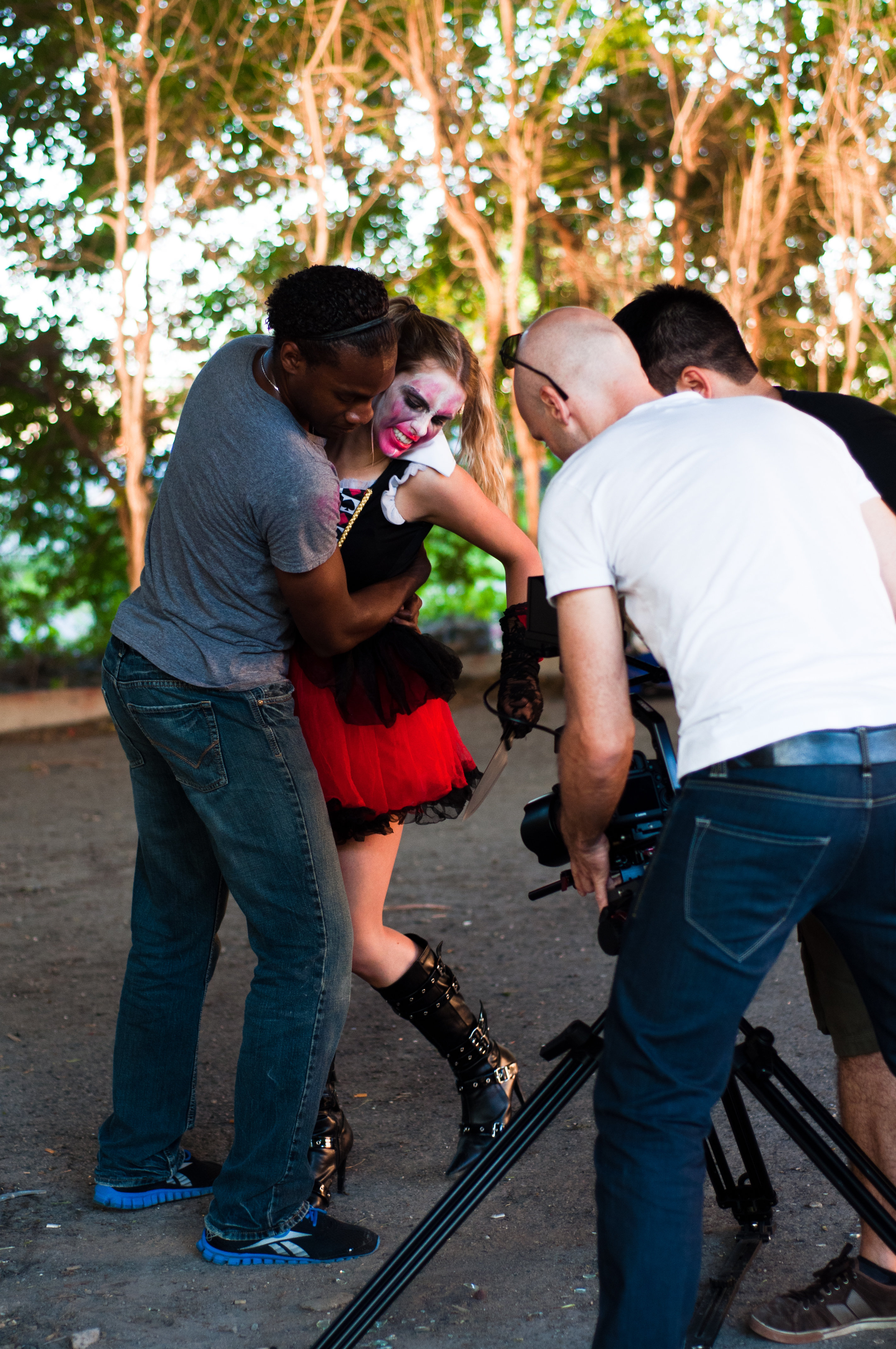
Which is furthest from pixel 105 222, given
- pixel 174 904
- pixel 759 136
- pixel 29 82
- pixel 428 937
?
pixel 174 904

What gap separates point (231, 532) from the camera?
2.52m

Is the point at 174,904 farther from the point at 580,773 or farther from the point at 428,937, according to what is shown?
the point at 428,937

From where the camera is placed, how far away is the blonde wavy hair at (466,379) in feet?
9.32

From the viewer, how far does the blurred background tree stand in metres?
10.1

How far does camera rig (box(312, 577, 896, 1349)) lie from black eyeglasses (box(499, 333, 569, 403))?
322mm

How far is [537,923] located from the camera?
5.02 m

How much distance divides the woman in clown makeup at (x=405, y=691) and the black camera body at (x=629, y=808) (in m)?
0.65

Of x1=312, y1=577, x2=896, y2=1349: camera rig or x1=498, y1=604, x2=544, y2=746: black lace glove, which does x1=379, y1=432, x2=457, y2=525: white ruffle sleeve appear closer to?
x1=498, y1=604, x2=544, y2=746: black lace glove

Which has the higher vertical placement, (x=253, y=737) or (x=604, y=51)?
(x=604, y=51)

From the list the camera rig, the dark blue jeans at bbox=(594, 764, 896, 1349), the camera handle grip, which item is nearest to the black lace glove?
the camera rig

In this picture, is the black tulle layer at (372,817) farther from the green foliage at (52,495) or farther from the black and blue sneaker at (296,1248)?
the green foliage at (52,495)

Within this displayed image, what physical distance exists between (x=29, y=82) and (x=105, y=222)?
1.37 meters

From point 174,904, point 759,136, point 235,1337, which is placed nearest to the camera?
point 235,1337

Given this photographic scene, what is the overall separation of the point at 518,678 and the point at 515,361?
650mm
